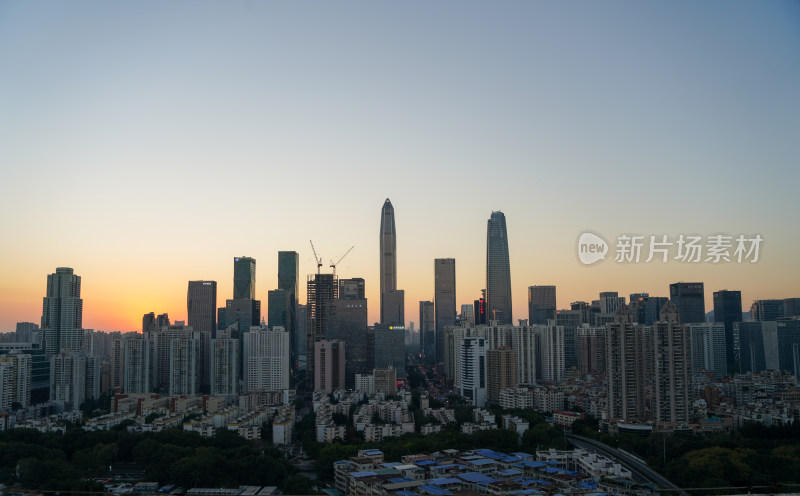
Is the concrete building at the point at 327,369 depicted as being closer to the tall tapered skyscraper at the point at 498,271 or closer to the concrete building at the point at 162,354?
the concrete building at the point at 162,354

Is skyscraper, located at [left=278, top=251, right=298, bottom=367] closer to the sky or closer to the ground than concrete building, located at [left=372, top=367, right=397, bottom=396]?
closer to the sky

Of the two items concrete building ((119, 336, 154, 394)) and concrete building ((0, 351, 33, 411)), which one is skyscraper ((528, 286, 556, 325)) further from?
concrete building ((0, 351, 33, 411))

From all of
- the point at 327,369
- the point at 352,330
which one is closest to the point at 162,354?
the point at 327,369

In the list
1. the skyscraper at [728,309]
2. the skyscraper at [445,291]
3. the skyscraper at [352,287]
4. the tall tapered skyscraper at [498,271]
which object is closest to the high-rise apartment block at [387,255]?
the skyscraper at [445,291]

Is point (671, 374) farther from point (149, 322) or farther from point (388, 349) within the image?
point (149, 322)

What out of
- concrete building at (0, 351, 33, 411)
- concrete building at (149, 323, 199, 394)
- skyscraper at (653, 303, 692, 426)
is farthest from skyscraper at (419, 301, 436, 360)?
skyscraper at (653, 303, 692, 426)

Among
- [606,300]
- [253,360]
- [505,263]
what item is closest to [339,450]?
[253,360]
